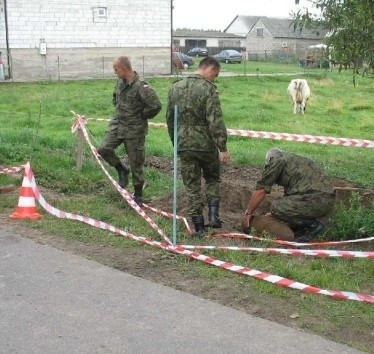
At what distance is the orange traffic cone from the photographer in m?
7.39

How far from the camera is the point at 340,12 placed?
8.02m

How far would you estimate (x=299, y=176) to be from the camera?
700 centimetres

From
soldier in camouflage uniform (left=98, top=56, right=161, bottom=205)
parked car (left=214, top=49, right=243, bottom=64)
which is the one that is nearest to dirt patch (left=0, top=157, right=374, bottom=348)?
soldier in camouflage uniform (left=98, top=56, right=161, bottom=205)

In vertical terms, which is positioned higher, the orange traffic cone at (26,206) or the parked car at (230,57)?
the parked car at (230,57)

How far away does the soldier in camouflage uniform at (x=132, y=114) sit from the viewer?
302 inches

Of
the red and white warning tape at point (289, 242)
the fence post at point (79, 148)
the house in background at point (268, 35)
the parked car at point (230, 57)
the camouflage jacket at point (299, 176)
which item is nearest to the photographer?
the red and white warning tape at point (289, 242)

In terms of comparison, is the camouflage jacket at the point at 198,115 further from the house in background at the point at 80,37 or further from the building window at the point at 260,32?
the building window at the point at 260,32

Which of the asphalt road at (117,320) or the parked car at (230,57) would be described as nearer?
the asphalt road at (117,320)

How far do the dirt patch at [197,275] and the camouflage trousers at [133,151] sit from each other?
1.61 ft

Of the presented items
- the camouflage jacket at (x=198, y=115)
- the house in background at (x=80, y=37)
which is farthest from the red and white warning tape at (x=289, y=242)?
the house in background at (x=80, y=37)

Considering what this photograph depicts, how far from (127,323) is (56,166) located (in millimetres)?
Result: 6433

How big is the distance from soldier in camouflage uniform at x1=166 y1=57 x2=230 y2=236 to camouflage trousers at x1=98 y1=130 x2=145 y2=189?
107 centimetres

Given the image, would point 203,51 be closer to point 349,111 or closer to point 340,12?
point 349,111

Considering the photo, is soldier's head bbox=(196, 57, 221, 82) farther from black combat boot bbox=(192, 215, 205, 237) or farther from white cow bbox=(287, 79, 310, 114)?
white cow bbox=(287, 79, 310, 114)
